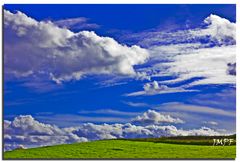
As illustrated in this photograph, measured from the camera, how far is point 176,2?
42.5m

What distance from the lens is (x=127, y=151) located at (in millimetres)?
42531

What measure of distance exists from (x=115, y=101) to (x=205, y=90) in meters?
0.94

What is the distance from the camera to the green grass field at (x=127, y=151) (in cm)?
4253

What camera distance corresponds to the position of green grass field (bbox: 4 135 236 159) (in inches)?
1674

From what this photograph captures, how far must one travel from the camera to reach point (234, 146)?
Result: 42.6 meters

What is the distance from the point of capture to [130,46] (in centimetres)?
4256

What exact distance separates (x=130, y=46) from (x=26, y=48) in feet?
3.54

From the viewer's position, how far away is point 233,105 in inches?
1672

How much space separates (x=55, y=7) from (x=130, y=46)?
879mm

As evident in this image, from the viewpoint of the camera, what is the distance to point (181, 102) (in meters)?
42.6

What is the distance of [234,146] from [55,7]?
2.36 meters

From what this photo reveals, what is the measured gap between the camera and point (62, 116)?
42.5 meters

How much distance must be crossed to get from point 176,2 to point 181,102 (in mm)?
1040
